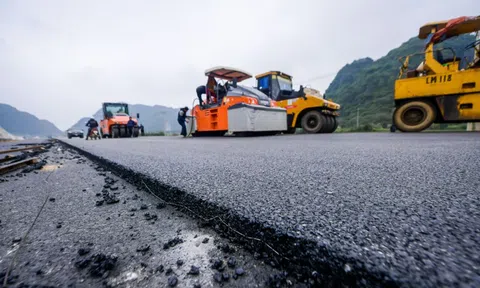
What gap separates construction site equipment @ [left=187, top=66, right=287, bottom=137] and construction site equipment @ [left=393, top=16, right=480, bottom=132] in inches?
120

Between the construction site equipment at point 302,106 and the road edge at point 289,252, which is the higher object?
the construction site equipment at point 302,106

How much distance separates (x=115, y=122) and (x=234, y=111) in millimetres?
8676

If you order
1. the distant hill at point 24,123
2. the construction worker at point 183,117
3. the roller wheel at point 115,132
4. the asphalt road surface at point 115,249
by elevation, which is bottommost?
the asphalt road surface at point 115,249

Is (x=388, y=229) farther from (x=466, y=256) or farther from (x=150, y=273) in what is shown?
(x=150, y=273)

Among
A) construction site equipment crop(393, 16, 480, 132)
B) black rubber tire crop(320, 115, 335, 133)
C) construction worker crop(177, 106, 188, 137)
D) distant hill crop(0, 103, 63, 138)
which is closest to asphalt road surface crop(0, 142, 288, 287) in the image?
construction site equipment crop(393, 16, 480, 132)

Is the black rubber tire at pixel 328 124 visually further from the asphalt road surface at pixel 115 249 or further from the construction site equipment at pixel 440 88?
the asphalt road surface at pixel 115 249

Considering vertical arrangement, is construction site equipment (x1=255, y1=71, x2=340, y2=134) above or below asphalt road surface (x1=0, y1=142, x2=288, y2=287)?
above

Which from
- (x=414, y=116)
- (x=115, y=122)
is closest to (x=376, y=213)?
(x=414, y=116)

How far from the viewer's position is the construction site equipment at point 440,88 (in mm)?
4352

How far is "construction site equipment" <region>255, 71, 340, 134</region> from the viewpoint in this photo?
6.51 metres

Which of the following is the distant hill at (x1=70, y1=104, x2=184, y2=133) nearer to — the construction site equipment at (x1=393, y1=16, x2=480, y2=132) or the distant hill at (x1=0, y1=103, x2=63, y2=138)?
the distant hill at (x1=0, y1=103, x2=63, y2=138)

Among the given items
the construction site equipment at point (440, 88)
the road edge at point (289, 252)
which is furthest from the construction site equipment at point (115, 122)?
the road edge at point (289, 252)

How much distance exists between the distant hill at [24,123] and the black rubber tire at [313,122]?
124824 mm

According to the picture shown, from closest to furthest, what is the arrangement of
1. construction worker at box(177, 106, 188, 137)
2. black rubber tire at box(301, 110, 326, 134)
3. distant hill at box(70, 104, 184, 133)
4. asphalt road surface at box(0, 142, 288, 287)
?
asphalt road surface at box(0, 142, 288, 287) < black rubber tire at box(301, 110, 326, 134) < construction worker at box(177, 106, 188, 137) < distant hill at box(70, 104, 184, 133)
